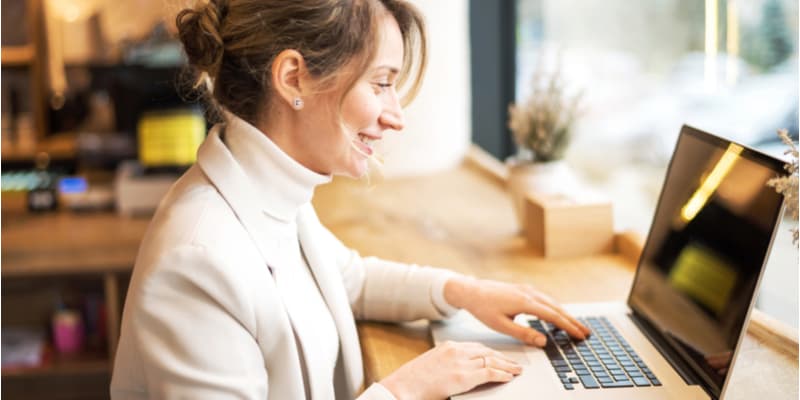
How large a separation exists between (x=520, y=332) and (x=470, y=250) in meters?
0.63

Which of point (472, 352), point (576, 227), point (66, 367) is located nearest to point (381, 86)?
point (472, 352)

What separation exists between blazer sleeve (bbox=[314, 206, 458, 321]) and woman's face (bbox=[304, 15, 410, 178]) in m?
0.25

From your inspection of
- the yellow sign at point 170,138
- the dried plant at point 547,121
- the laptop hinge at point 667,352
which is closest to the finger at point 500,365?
the laptop hinge at point 667,352

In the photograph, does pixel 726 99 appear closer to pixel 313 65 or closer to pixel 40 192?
pixel 313 65

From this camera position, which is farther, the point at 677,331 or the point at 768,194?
the point at 677,331

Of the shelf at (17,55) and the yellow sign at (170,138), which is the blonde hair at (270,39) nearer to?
the yellow sign at (170,138)

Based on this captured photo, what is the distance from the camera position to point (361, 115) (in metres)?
1.25

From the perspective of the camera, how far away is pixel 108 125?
3.57 m

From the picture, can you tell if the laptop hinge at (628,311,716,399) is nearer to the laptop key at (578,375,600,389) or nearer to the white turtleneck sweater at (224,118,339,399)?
the laptop key at (578,375,600,389)

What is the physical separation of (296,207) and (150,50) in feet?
8.03

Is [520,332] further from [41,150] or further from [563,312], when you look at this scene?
[41,150]

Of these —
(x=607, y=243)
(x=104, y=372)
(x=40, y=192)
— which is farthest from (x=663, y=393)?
(x=40, y=192)

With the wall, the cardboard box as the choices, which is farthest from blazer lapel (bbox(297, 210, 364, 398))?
the wall

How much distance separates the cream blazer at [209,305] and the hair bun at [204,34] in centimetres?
9
